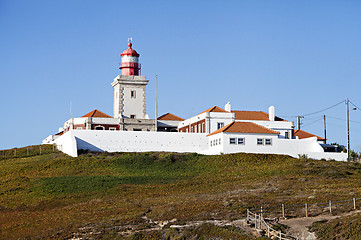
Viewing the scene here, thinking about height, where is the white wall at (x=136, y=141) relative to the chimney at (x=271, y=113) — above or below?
below

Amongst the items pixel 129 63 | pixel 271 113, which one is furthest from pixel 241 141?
pixel 129 63

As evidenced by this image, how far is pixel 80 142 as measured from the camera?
70.1 m

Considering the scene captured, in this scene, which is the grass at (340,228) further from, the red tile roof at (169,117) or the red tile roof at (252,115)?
the red tile roof at (169,117)

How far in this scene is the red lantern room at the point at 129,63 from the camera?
82.9 m

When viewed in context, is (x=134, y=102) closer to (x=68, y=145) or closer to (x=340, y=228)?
(x=68, y=145)

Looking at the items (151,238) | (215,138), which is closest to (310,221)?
(151,238)

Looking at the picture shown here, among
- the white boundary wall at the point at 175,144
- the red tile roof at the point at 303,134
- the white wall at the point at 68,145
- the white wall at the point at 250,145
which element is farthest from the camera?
the red tile roof at the point at 303,134

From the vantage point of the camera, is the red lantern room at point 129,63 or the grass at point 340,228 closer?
the grass at point 340,228

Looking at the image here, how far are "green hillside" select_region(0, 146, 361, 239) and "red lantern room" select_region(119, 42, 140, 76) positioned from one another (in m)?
16.6

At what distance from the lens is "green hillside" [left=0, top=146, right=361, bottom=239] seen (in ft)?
137

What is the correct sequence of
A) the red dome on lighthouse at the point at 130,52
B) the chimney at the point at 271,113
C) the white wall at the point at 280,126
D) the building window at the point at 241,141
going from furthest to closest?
the red dome on lighthouse at the point at 130,52 → the chimney at the point at 271,113 → the white wall at the point at 280,126 → the building window at the point at 241,141

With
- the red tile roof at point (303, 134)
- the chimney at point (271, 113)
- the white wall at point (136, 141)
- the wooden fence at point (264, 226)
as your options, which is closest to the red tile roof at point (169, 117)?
the white wall at point (136, 141)

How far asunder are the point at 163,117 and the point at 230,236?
162 feet

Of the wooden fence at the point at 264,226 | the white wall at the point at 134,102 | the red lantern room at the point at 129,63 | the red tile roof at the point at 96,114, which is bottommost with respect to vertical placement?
the wooden fence at the point at 264,226
